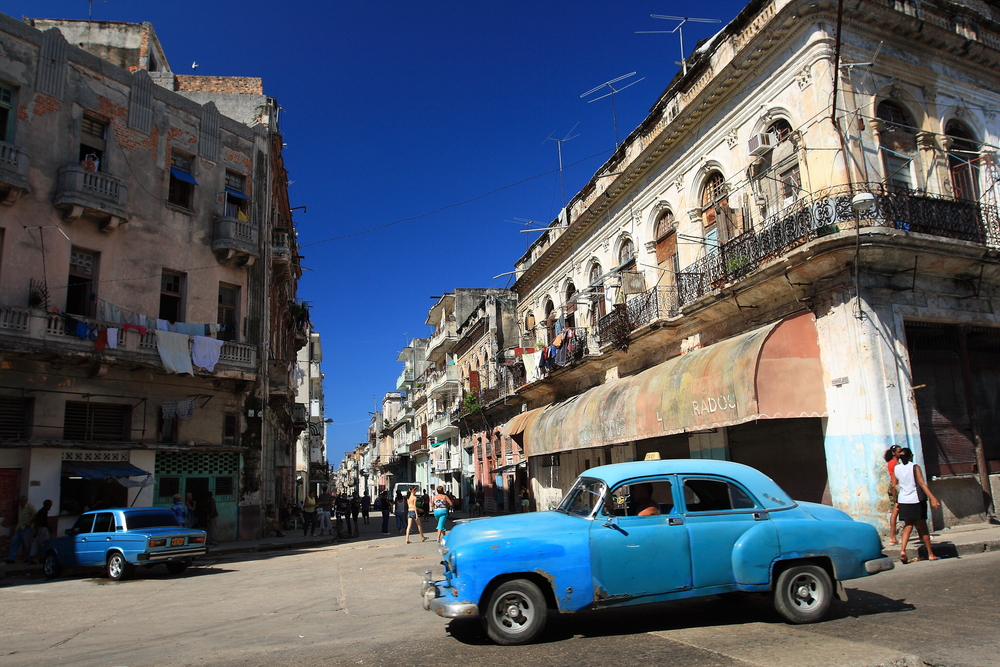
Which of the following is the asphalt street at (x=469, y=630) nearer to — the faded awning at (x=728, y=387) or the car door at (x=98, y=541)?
the car door at (x=98, y=541)

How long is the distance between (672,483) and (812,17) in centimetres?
1104

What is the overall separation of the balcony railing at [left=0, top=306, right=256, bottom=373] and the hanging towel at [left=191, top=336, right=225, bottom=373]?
42.0 inches

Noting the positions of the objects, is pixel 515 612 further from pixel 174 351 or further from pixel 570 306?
pixel 570 306

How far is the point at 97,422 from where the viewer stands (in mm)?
18391

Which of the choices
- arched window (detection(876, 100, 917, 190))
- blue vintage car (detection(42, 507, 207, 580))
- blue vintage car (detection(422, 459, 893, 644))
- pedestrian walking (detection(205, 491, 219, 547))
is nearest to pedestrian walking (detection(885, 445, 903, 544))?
blue vintage car (detection(422, 459, 893, 644))

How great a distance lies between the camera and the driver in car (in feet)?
21.1

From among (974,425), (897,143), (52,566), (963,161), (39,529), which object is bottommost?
(52,566)

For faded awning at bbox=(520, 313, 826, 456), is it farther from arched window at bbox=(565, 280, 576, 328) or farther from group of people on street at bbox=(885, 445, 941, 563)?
arched window at bbox=(565, 280, 576, 328)

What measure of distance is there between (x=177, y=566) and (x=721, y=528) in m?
11.6

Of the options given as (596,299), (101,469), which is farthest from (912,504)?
(101,469)

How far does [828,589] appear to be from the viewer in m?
6.43

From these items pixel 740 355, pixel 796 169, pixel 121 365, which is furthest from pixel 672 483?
pixel 121 365

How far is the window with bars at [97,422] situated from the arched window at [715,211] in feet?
55.4

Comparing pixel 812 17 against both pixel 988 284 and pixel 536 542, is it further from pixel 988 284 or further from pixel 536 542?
pixel 536 542
